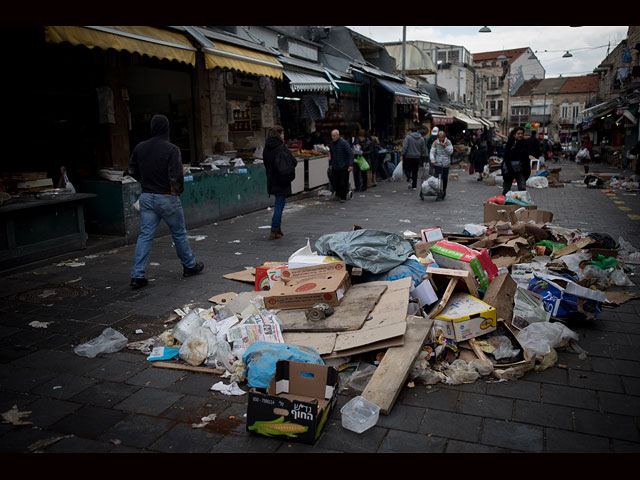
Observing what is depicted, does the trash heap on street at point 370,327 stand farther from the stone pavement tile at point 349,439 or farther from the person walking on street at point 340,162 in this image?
the person walking on street at point 340,162

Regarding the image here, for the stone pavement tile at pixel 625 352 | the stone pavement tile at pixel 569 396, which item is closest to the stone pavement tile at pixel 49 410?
the stone pavement tile at pixel 569 396

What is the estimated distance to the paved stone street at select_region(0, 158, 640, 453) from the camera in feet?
9.18

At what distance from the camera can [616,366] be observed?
371 centimetres

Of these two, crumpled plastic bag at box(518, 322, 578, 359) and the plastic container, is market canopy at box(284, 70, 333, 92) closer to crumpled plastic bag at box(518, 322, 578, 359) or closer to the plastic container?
crumpled plastic bag at box(518, 322, 578, 359)

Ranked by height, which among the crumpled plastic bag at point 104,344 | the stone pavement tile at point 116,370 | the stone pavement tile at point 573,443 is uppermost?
the crumpled plastic bag at point 104,344

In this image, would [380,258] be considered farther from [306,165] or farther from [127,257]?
[306,165]


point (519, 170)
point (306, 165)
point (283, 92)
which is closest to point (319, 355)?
point (519, 170)

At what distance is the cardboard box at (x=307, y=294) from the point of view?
427cm

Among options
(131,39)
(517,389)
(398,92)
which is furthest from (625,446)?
(398,92)

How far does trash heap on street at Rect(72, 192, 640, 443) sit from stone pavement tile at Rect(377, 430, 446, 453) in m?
0.18

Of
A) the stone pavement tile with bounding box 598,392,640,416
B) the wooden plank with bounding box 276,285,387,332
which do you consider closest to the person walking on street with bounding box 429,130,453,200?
the wooden plank with bounding box 276,285,387,332

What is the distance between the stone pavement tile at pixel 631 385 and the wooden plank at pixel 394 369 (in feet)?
4.58

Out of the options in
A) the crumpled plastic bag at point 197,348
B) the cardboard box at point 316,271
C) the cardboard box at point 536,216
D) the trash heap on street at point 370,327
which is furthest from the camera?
the cardboard box at point 536,216

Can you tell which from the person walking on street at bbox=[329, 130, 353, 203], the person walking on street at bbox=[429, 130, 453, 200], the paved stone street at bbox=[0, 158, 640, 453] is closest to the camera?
the paved stone street at bbox=[0, 158, 640, 453]
